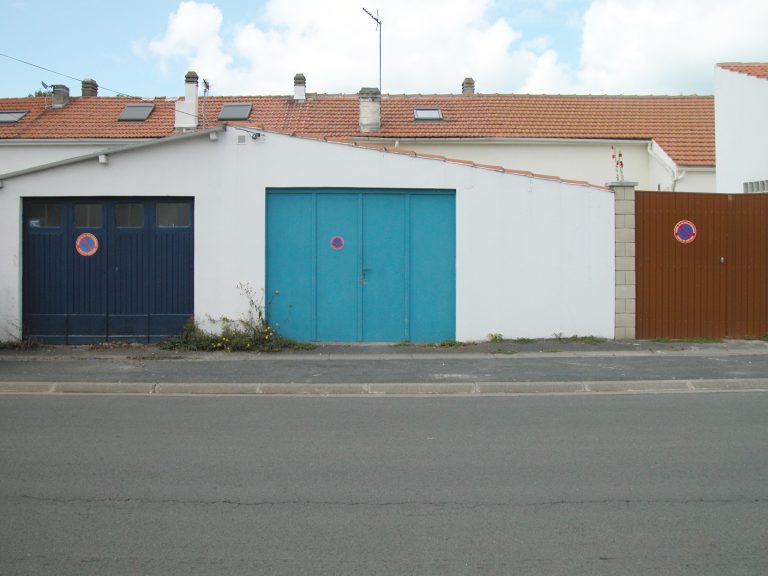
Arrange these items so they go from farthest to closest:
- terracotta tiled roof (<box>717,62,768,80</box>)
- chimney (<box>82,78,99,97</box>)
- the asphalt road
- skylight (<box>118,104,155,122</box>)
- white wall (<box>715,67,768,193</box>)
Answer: chimney (<box>82,78,99,97</box>)
skylight (<box>118,104,155,122</box>)
terracotta tiled roof (<box>717,62,768,80</box>)
white wall (<box>715,67,768,193</box>)
the asphalt road

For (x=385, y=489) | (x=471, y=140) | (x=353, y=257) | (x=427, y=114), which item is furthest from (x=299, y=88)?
(x=385, y=489)

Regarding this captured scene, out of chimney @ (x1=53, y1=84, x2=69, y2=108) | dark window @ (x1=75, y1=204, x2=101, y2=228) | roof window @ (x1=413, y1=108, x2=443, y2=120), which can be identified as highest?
chimney @ (x1=53, y1=84, x2=69, y2=108)

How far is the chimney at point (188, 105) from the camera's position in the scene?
23.7m

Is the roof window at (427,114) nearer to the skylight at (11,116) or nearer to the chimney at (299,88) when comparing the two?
the chimney at (299,88)

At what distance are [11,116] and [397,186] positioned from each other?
17.6m

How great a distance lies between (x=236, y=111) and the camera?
25.2 m

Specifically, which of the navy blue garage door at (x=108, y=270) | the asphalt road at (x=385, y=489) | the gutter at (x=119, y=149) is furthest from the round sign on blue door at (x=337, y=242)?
the asphalt road at (x=385, y=489)

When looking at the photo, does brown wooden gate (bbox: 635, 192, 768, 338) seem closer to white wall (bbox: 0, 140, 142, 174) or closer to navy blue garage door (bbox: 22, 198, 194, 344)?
navy blue garage door (bbox: 22, 198, 194, 344)

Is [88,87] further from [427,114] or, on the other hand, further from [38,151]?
[427,114]

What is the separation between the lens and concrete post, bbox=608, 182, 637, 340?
534 inches

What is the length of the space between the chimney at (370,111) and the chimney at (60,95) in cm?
1012

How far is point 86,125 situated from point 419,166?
15157 mm

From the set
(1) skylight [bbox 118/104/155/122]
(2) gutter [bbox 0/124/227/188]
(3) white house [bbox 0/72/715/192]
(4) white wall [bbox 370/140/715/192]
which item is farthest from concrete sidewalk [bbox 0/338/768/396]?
(1) skylight [bbox 118/104/155/122]

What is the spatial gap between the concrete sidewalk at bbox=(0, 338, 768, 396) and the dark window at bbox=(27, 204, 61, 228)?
2104 mm
